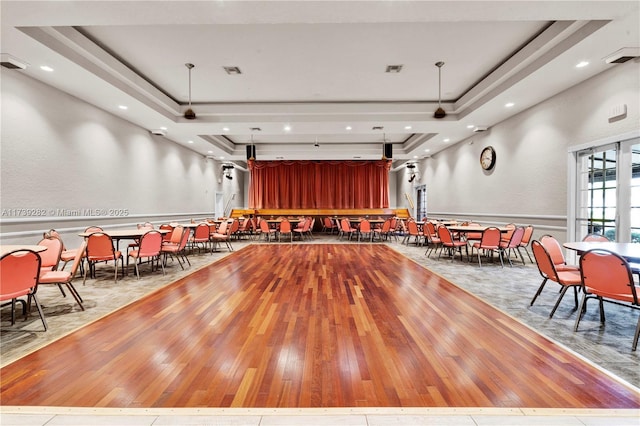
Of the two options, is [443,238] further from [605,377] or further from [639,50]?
[605,377]

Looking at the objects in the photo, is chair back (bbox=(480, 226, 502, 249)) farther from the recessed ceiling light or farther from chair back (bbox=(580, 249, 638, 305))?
the recessed ceiling light

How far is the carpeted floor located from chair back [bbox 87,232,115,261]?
17.9 inches

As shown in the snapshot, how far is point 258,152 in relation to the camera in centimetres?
1279

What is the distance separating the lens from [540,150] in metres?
6.33

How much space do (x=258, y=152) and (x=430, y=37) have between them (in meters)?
9.47

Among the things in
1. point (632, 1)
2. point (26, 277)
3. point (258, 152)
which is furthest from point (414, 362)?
point (258, 152)

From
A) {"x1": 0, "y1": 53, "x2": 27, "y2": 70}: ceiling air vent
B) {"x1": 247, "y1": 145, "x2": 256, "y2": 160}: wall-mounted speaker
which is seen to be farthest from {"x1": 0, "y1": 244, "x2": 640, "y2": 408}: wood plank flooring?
{"x1": 247, "y1": 145, "x2": 256, "y2": 160}: wall-mounted speaker

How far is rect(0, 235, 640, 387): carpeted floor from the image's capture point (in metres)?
2.38

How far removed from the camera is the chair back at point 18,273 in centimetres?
252

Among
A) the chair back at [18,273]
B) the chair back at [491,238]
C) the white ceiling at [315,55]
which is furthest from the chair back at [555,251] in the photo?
the chair back at [18,273]

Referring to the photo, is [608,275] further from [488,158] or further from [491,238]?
[488,158]

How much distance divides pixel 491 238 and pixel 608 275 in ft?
11.2
